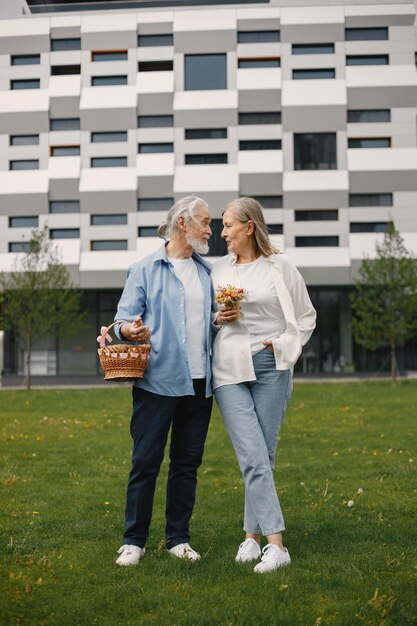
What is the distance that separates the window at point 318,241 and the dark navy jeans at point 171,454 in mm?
32150

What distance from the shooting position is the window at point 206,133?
37281mm

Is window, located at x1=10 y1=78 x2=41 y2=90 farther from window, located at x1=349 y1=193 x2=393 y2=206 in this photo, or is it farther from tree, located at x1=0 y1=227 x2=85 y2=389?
window, located at x1=349 y1=193 x2=393 y2=206

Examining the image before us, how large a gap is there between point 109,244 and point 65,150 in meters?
5.60

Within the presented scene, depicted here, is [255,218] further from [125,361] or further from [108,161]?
[108,161]

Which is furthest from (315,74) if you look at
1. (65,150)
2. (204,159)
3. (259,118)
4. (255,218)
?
(255,218)

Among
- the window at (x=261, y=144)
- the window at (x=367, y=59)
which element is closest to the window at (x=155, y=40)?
the window at (x=261, y=144)

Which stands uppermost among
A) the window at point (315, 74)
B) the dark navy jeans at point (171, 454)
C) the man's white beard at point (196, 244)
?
the window at point (315, 74)

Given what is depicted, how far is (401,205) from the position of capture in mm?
36875

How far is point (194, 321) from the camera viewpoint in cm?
517

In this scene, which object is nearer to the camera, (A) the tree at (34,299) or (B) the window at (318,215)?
(A) the tree at (34,299)

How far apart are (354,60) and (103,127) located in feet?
43.4

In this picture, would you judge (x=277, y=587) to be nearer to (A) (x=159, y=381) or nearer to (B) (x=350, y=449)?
(A) (x=159, y=381)

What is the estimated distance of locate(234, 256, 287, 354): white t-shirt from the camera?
5.10 meters

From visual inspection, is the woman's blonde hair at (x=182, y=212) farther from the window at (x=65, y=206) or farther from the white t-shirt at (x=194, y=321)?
the window at (x=65, y=206)
